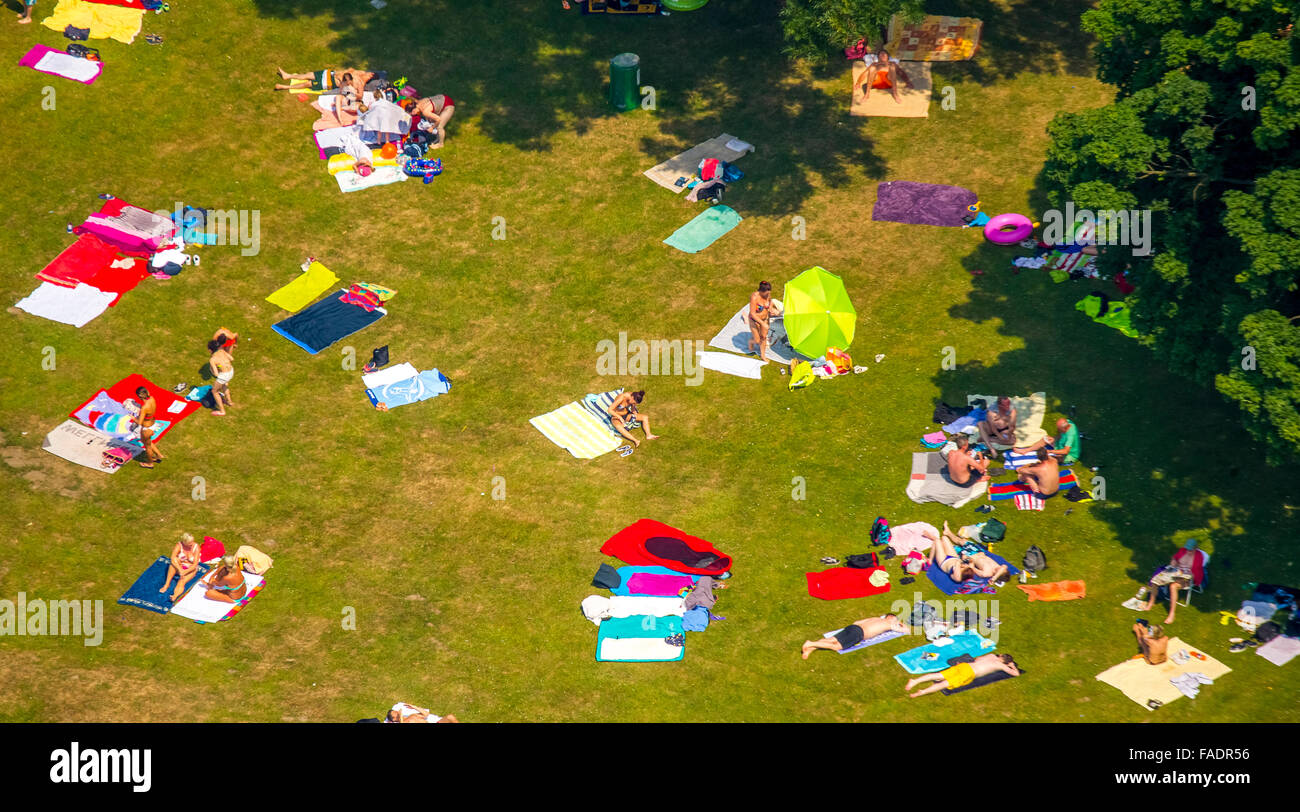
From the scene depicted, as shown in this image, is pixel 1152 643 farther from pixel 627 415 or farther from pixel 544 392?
pixel 544 392

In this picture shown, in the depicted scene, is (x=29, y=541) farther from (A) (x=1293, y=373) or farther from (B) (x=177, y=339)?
(A) (x=1293, y=373)

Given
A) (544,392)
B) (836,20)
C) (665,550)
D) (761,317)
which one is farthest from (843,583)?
(836,20)

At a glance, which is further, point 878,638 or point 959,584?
point 959,584

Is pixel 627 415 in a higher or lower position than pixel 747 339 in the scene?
lower

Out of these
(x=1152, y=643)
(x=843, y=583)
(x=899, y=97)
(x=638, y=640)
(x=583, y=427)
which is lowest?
(x=638, y=640)

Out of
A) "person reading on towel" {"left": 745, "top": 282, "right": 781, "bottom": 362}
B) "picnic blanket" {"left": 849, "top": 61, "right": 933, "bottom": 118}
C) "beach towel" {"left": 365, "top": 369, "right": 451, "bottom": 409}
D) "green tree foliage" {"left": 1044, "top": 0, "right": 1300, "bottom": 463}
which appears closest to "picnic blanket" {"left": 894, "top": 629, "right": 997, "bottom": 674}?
"green tree foliage" {"left": 1044, "top": 0, "right": 1300, "bottom": 463}

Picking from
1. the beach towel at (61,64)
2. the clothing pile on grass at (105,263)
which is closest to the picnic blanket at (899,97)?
the clothing pile on grass at (105,263)

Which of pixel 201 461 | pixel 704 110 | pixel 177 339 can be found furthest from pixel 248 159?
pixel 704 110
